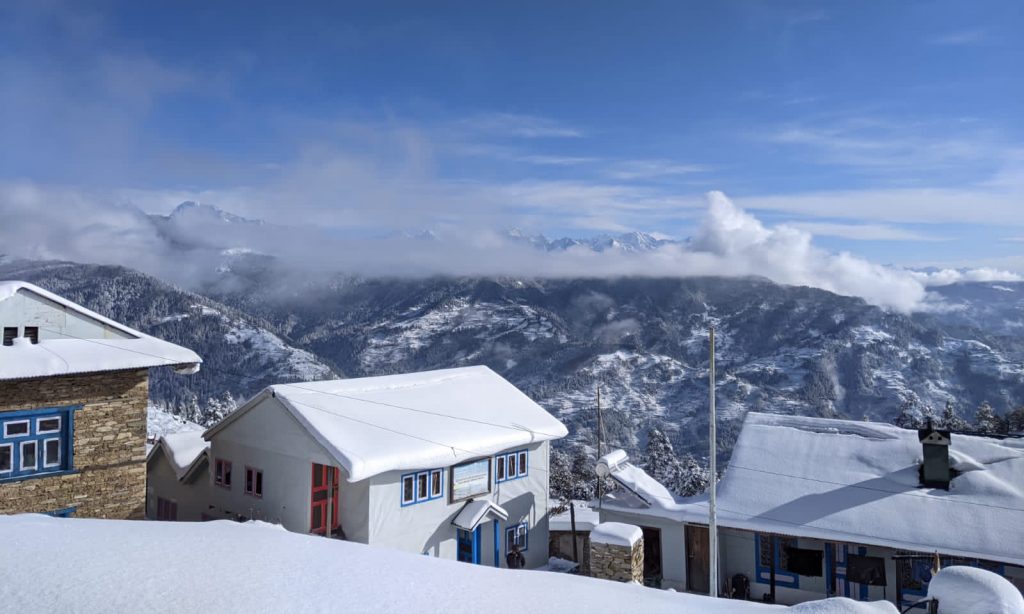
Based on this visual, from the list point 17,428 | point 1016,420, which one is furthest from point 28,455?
point 1016,420

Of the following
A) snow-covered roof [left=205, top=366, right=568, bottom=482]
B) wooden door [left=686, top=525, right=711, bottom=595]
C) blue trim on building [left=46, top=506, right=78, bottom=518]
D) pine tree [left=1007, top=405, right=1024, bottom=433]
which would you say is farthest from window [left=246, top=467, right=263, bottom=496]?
pine tree [left=1007, top=405, right=1024, bottom=433]

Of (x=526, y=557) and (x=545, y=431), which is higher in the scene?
(x=545, y=431)

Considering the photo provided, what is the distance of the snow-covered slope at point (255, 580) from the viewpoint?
678 cm

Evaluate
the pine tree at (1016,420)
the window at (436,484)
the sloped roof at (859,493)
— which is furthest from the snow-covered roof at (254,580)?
the pine tree at (1016,420)

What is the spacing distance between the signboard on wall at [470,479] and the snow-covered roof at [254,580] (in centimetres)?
1188

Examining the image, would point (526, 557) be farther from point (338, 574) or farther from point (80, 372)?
point (338, 574)

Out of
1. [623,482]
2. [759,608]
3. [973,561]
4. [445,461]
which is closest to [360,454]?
[445,461]

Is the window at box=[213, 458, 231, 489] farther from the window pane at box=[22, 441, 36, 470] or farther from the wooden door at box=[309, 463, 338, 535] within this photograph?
the window pane at box=[22, 441, 36, 470]

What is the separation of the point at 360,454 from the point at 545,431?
8.72 m

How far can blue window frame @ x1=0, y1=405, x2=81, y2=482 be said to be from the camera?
601 inches

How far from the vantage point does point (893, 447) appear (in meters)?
21.9

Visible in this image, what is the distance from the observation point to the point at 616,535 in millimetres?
15008

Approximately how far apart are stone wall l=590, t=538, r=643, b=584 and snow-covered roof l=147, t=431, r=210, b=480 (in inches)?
603

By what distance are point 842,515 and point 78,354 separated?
2093cm
